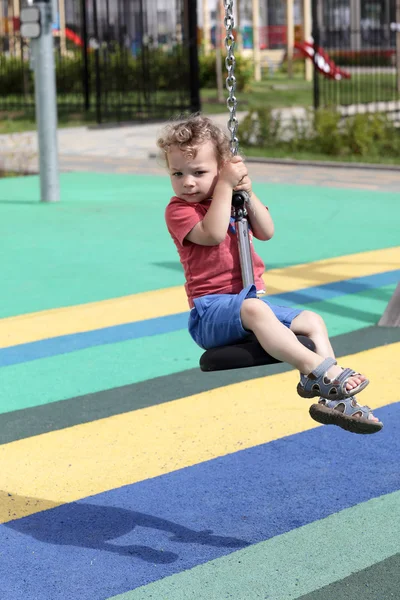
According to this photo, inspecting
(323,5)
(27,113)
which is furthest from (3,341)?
(323,5)

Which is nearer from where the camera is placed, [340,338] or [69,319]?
[340,338]

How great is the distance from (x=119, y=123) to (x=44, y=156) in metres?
9.74

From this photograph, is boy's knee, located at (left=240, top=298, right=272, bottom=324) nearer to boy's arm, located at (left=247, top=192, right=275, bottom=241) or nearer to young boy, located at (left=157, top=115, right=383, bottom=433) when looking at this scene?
young boy, located at (left=157, top=115, right=383, bottom=433)

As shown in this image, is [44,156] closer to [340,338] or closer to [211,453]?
[340,338]

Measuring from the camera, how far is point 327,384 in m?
3.56

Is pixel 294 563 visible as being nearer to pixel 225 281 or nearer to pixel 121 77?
pixel 225 281

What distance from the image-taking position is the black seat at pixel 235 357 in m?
3.60

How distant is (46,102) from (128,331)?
6331mm

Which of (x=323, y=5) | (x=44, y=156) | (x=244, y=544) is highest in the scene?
(x=323, y=5)

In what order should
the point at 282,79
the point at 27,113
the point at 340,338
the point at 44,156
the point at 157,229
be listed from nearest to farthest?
the point at 340,338, the point at 157,229, the point at 44,156, the point at 27,113, the point at 282,79

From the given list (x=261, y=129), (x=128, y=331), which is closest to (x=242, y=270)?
(x=128, y=331)

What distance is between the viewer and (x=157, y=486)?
4.29 meters

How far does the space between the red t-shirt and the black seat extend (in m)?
0.24

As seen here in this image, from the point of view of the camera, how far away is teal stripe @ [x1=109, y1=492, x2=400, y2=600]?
3395 mm
